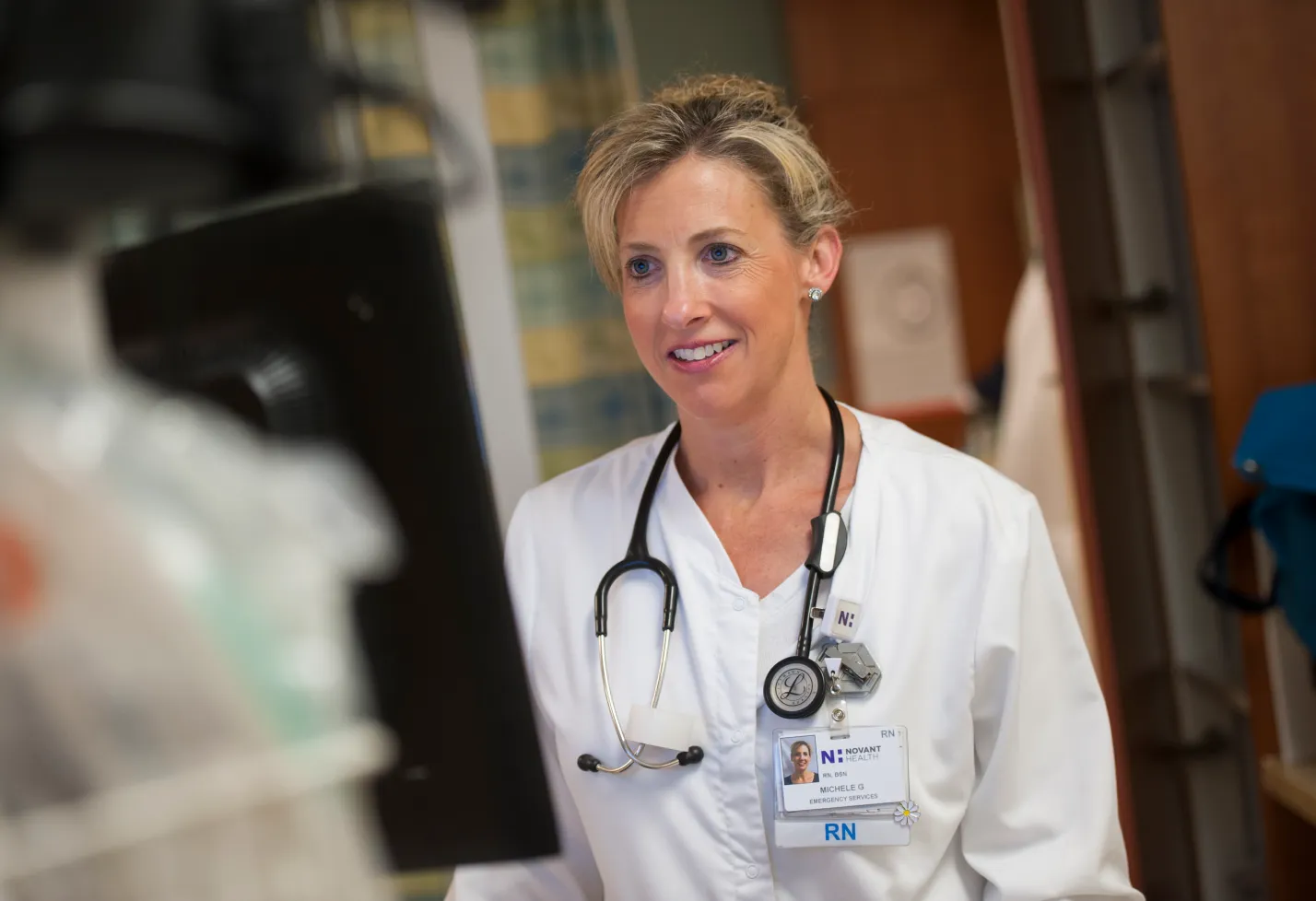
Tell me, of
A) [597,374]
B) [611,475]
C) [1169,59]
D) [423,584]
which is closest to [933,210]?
[597,374]

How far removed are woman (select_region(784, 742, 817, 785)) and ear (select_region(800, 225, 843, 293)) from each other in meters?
0.57

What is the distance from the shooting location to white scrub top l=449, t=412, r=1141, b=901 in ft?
4.61

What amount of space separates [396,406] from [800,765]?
935 mm

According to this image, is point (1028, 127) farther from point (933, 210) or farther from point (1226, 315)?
point (933, 210)

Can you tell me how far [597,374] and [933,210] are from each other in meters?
2.29

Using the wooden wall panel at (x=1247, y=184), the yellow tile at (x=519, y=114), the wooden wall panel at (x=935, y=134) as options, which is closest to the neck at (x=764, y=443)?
the wooden wall panel at (x=1247, y=184)

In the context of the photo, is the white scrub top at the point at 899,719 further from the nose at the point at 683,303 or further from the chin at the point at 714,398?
the nose at the point at 683,303

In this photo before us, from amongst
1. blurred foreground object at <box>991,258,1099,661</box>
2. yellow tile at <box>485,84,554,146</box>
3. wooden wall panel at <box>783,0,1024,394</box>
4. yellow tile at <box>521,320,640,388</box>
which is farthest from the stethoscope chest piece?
wooden wall panel at <box>783,0,1024,394</box>

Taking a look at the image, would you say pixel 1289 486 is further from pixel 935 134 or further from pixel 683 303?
pixel 935 134

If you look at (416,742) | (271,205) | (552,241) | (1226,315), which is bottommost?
(416,742)

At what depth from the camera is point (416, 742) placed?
0.59m

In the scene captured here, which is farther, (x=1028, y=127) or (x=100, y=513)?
(x=1028, y=127)

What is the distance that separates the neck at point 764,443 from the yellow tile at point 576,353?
123cm

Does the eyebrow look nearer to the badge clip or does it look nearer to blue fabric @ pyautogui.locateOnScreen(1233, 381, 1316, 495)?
the badge clip
